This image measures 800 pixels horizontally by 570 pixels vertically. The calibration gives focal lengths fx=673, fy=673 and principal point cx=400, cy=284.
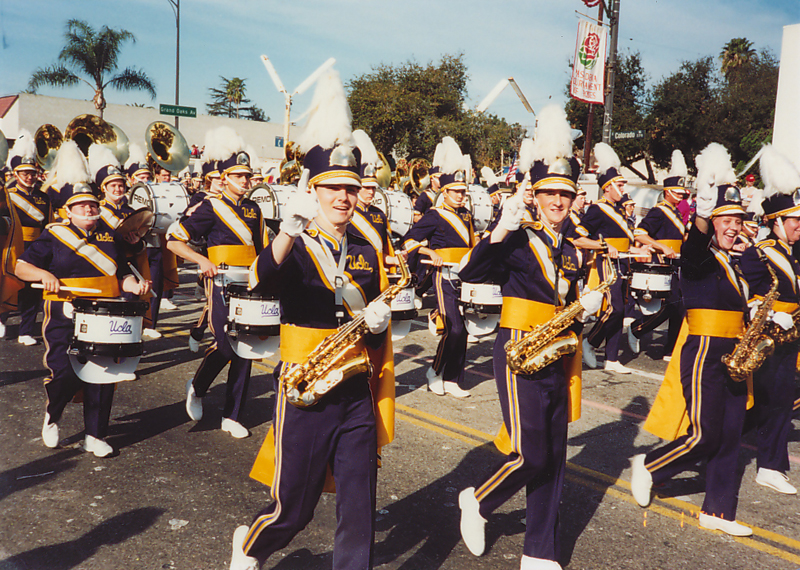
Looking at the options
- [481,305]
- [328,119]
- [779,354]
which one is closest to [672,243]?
[481,305]

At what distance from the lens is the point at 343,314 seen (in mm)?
3270

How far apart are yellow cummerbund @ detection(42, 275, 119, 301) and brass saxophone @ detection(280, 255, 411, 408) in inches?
118

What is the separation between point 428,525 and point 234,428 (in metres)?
2.23

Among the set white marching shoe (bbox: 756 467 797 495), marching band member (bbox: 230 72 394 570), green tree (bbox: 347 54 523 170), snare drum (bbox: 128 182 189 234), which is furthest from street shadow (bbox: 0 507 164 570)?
green tree (bbox: 347 54 523 170)

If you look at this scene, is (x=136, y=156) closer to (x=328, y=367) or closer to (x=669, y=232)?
(x=669, y=232)

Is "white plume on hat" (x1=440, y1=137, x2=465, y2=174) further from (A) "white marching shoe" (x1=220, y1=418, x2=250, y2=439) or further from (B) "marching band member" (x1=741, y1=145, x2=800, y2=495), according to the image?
(A) "white marching shoe" (x1=220, y1=418, x2=250, y2=439)

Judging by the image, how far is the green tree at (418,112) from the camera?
3672 centimetres

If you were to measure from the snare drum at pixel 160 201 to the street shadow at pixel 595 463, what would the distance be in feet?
21.0

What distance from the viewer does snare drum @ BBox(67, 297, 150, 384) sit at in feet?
16.4

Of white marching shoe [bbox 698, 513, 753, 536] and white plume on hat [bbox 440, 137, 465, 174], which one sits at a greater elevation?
white plume on hat [bbox 440, 137, 465, 174]

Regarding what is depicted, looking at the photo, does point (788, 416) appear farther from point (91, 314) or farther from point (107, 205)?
point (107, 205)

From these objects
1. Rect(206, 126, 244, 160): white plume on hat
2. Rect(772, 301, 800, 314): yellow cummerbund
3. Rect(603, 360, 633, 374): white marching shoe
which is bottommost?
Rect(603, 360, 633, 374): white marching shoe

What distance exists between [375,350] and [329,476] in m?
0.67

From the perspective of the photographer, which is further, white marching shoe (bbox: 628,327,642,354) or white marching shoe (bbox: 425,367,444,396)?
white marching shoe (bbox: 628,327,642,354)
